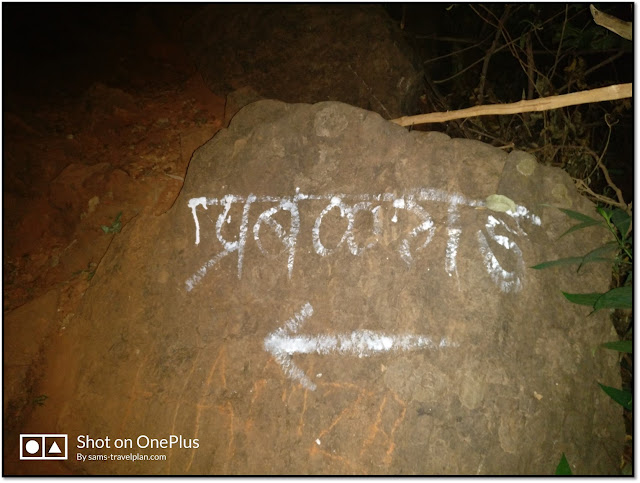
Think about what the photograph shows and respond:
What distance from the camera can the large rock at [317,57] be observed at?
319 centimetres

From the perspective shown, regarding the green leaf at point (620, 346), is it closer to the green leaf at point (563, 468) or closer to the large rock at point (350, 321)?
the large rock at point (350, 321)

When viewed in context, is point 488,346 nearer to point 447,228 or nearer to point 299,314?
point 447,228

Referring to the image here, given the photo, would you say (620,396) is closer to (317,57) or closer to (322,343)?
(322,343)

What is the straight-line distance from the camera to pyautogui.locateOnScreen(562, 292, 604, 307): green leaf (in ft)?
5.82

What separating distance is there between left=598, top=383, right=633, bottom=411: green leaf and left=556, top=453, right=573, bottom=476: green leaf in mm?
354

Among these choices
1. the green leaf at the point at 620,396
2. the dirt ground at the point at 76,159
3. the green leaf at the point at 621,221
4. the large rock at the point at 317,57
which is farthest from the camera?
the large rock at the point at 317,57

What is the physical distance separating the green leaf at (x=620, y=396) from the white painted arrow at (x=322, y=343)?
67cm

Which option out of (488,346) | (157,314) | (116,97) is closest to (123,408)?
(157,314)

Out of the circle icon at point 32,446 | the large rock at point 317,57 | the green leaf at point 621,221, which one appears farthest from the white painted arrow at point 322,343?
the large rock at point 317,57

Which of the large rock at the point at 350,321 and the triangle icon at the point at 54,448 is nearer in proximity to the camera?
the large rock at the point at 350,321

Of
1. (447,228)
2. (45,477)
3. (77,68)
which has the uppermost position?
(77,68)

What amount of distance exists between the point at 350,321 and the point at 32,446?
5.72 feet

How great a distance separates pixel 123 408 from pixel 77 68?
282 cm

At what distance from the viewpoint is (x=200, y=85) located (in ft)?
11.0
